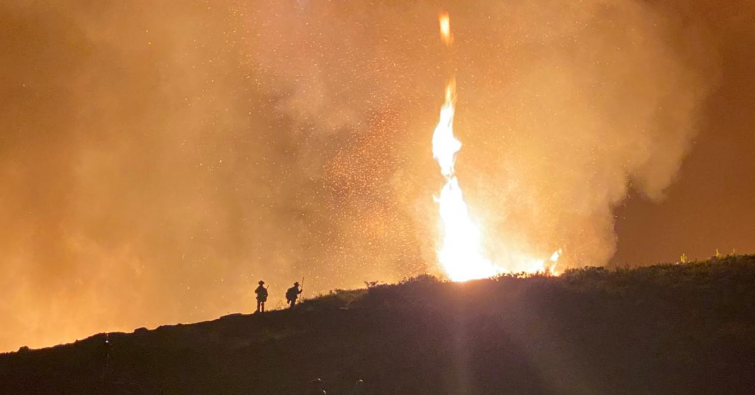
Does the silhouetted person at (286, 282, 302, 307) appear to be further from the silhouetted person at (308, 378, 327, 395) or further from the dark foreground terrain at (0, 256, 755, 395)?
the silhouetted person at (308, 378, 327, 395)

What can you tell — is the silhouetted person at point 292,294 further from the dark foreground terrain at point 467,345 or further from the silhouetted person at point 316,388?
the silhouetted person at point 316,388

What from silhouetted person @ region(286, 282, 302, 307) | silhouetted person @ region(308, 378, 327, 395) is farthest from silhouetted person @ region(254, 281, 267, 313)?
silhouetted person @ region(308, 378, 327, 395)

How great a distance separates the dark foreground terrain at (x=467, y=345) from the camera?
74.3 feet

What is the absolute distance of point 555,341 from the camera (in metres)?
25.4

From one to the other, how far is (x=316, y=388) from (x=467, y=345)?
6.26 meters

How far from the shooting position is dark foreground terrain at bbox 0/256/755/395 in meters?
22.6

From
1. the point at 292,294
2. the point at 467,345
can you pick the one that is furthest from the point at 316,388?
the point at 292,294

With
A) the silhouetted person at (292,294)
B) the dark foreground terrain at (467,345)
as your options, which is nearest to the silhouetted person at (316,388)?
the dark foreground terrain at (467,345)

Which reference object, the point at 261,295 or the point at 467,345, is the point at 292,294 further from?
the point at 467,345

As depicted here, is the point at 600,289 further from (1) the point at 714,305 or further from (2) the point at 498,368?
(2) the point at 498,368

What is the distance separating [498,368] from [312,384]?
660 cm

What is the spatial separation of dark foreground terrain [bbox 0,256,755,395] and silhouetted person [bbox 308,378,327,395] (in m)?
0.51

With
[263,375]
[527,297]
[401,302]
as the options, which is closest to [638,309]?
[527,297]

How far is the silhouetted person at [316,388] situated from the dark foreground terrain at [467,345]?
1.67 ft
